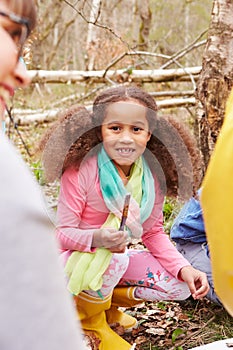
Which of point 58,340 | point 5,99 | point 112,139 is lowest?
point 112,139

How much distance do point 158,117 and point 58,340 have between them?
205 cm

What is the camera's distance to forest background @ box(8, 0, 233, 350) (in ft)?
9.73

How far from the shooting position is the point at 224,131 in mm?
1273

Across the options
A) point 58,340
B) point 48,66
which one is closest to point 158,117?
point 58,340

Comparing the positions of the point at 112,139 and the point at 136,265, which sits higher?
the point at 112,139

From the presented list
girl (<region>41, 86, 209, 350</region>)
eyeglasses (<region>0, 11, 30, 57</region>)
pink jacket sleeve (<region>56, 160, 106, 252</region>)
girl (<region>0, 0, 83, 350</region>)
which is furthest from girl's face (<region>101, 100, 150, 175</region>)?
girl (<region>0, 0, 83, 350</region>)

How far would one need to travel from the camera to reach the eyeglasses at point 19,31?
0.85 metres

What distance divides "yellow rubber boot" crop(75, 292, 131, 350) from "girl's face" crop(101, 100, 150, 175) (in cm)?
57

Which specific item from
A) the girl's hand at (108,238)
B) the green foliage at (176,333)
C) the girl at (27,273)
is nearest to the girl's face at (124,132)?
the girl's hand at (108,238)

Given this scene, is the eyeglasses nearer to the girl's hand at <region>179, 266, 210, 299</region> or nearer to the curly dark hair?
the curly dark hair

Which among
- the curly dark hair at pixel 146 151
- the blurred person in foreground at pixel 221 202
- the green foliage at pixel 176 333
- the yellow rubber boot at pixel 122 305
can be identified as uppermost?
the blurred person in foreground at pixel 221 202

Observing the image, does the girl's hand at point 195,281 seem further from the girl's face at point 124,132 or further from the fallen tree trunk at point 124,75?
the fallen tree trunk at point 124,75

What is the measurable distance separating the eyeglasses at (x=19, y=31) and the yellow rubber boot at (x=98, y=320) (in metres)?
1.84

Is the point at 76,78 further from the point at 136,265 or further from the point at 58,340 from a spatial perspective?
the point at 58,340
